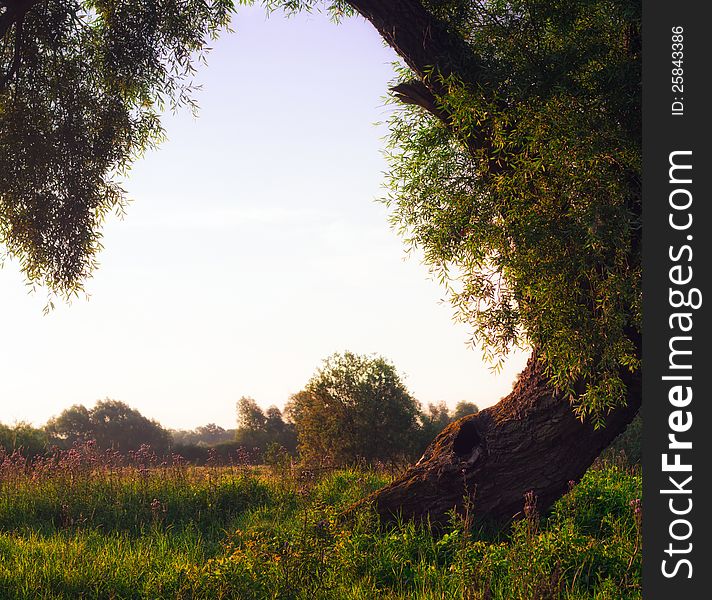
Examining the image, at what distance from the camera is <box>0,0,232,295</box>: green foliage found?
14188 millimetres

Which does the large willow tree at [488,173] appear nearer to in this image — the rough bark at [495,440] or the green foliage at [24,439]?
the rough bark at [495,440]

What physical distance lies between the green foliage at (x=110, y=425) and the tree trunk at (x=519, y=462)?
47425 mm

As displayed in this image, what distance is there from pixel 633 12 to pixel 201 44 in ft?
30.0

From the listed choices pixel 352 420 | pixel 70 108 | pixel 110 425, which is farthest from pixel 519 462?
pixel 110 425

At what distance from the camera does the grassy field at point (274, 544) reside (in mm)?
7473

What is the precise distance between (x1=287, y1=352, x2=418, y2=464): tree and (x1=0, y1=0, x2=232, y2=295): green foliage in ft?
46.3

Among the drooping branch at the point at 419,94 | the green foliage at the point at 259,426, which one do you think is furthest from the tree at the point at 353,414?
the green foliage at the point at 259,426

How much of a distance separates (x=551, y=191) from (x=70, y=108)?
1090 cm

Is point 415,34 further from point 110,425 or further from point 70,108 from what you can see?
point 110,425

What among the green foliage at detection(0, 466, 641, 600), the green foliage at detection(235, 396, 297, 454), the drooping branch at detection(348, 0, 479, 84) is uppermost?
the drooping branch at detection(348, 0, 479, 84)

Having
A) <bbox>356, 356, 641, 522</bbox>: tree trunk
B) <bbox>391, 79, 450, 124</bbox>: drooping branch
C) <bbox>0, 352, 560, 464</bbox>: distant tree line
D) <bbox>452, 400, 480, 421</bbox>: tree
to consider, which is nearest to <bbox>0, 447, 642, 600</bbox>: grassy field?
<bbox>356, 356, 641, 522</bbox>: tree trunk

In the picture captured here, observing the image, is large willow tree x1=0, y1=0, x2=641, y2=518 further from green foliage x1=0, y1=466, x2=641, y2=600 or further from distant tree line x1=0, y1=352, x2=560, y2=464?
distant tree line x1=0, y1=352, x2=560, y2=464

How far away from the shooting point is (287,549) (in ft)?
26.9

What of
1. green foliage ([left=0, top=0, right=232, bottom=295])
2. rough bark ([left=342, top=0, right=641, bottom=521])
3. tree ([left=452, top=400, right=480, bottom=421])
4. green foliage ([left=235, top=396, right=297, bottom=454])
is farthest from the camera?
tree ([left=452, top=400, right=480, bottom=421])
